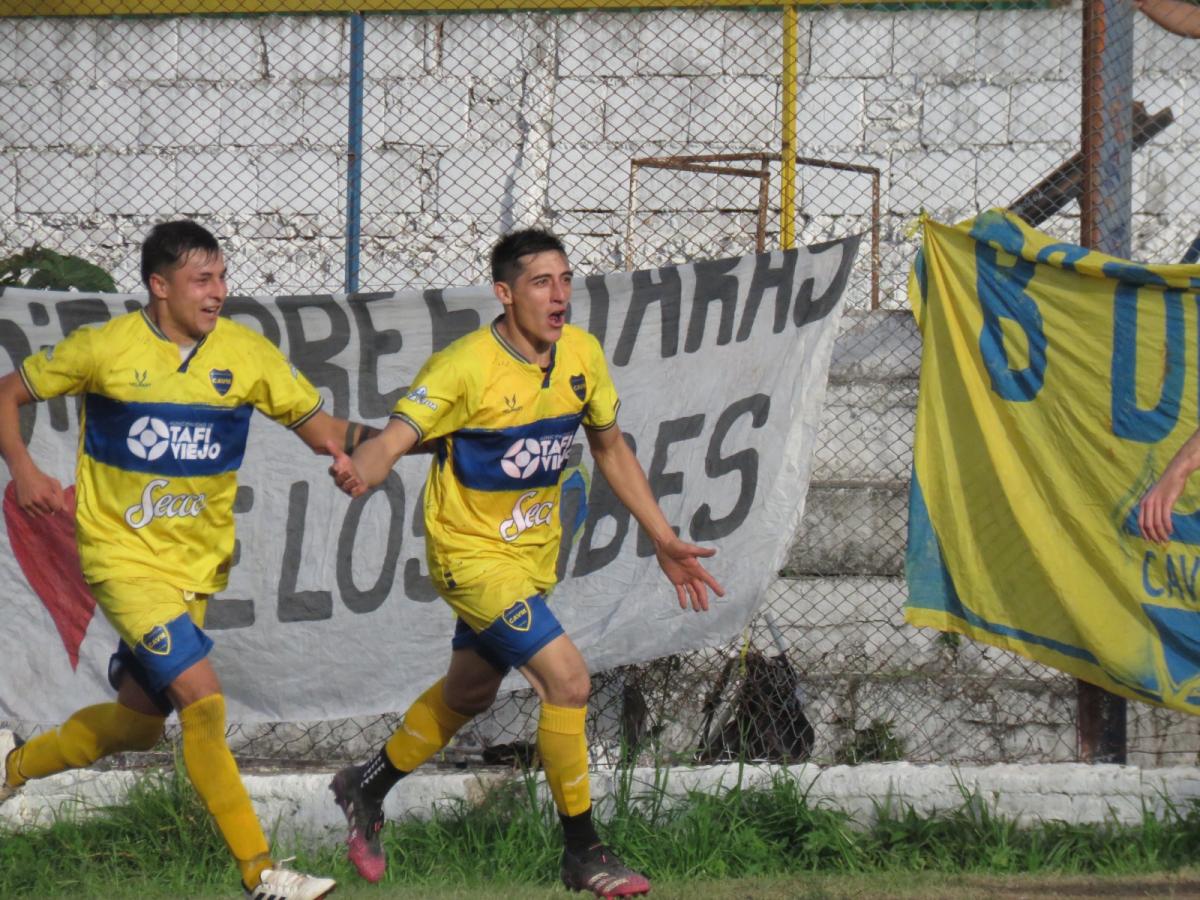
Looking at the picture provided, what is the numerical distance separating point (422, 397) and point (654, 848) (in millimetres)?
2089

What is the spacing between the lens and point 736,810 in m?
5.74

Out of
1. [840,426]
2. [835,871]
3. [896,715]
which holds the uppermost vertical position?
[840,426]

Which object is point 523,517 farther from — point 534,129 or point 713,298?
point 534,129

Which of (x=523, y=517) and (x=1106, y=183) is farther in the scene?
(x=1106, y=183)

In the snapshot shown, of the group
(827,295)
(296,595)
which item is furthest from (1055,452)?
(296,595)

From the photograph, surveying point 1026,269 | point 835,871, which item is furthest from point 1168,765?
point 1026,269

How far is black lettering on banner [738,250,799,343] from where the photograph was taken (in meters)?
6.10

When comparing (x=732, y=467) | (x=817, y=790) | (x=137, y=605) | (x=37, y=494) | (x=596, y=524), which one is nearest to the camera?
(x=137, y=605)

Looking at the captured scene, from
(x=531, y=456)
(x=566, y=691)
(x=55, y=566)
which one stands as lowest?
(x=566, y=691)

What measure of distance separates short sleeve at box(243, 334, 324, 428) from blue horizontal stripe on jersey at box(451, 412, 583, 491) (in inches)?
22.9

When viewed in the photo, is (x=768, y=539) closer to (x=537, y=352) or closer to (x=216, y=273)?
(x=537, y=352)

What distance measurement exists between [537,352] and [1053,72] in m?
4.91

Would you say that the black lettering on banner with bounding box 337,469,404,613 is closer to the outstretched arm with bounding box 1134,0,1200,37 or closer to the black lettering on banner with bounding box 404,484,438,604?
the black lettering on banner with bounding box 404,484,438,604

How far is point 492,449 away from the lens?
4875 millimetres
